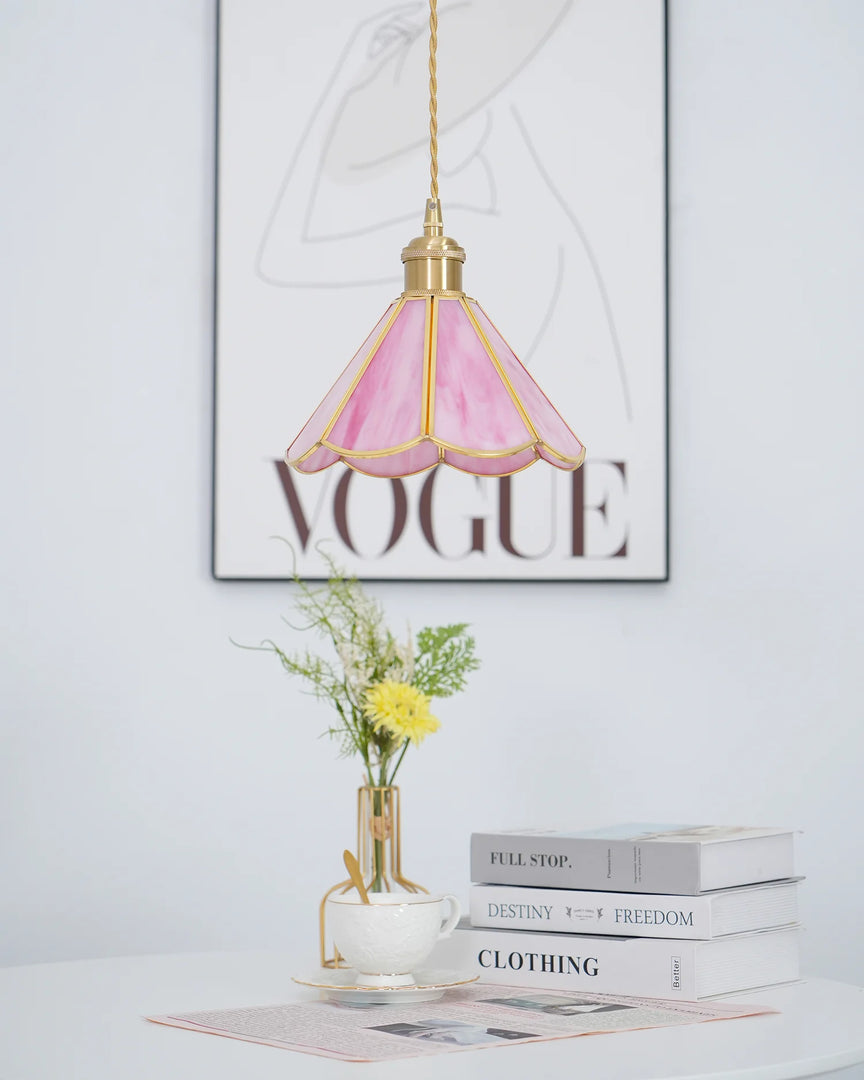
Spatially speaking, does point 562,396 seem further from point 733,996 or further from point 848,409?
point 733,996

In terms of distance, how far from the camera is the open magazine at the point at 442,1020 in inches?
39.2

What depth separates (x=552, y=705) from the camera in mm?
1892

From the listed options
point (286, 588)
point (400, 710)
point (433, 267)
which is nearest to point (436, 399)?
point (433, 267)

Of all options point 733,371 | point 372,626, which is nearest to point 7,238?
point 372,626

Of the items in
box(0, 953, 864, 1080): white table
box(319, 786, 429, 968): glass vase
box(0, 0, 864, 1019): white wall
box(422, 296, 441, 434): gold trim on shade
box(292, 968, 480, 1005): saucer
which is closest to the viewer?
box(0, 953, 864, 1080): white table

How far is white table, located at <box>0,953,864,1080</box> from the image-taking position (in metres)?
0.91

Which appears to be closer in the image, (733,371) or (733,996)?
(733,996)

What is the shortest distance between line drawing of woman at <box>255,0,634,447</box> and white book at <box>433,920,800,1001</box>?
3.20 ft

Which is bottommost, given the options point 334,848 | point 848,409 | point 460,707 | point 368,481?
point 334,848

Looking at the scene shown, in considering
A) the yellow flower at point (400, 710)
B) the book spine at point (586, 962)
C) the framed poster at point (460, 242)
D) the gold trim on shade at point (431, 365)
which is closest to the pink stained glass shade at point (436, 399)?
the gold trim on shade at point (431, 365)

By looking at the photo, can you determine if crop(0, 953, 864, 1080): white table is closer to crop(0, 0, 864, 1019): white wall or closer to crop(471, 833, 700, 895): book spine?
crop(471, 833, 700, 895): book spine

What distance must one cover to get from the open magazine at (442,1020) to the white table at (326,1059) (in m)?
0.02

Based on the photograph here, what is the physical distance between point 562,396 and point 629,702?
0.46 meters

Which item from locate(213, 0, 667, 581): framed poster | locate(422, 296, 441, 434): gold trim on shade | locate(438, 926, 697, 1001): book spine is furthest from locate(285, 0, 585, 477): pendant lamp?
locate(213, 0, 667, 581): framed poster
